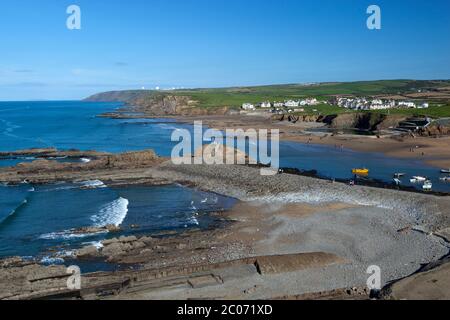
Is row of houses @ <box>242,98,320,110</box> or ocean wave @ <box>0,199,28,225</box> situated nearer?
ocean wave @ <box>0,199,28,225</box>

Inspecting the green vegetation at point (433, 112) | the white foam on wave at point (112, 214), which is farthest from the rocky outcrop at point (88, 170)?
the green vegetation at point (433, 112)

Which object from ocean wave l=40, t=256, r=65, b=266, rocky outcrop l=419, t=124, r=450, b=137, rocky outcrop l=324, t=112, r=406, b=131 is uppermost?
rocky outcrop l=324, t=112, r=406, b=131

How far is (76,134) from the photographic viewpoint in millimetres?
88500

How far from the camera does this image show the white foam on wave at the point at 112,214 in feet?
95.3

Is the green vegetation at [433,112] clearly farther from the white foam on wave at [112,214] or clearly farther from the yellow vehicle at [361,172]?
the white foam on wave at [112,214]

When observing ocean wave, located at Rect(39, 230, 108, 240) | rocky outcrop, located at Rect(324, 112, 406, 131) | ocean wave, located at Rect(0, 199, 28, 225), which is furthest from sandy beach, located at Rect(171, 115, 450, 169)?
ocean wave, located at Rect(0, 199, 28, 225)

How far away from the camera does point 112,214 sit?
102 ft

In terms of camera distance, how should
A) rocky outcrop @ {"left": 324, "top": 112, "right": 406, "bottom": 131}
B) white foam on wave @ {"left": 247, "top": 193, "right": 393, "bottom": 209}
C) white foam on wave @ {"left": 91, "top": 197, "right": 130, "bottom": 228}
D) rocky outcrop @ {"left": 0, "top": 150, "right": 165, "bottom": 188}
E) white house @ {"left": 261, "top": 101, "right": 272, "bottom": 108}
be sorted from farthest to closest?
white house @ {"left": 261, "top": 101, "right": 272, "bottom": 108} < rocky outcrop @ {"left": 324, "top": 112, "right": 406, "bottom": 131} < rocky outcrop @ {"left": 0, "top": 150, "right": 165, "bottom": 188} < white foam on wave @ {"left": 247, "top": 193, "right": 393, "bottom": 209} < white foam on wave @ {"left": 91, "top": 197, "right": 130, "bottom": 228}

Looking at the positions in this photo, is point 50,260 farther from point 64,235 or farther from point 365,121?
point 365,121

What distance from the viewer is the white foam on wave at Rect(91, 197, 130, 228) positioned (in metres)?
29.1

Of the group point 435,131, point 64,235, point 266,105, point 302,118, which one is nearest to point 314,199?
point 64,235

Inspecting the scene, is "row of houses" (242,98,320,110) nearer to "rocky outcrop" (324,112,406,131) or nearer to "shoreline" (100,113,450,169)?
"rocky outcrop" (324,112,406,131)

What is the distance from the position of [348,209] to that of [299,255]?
10.0m
